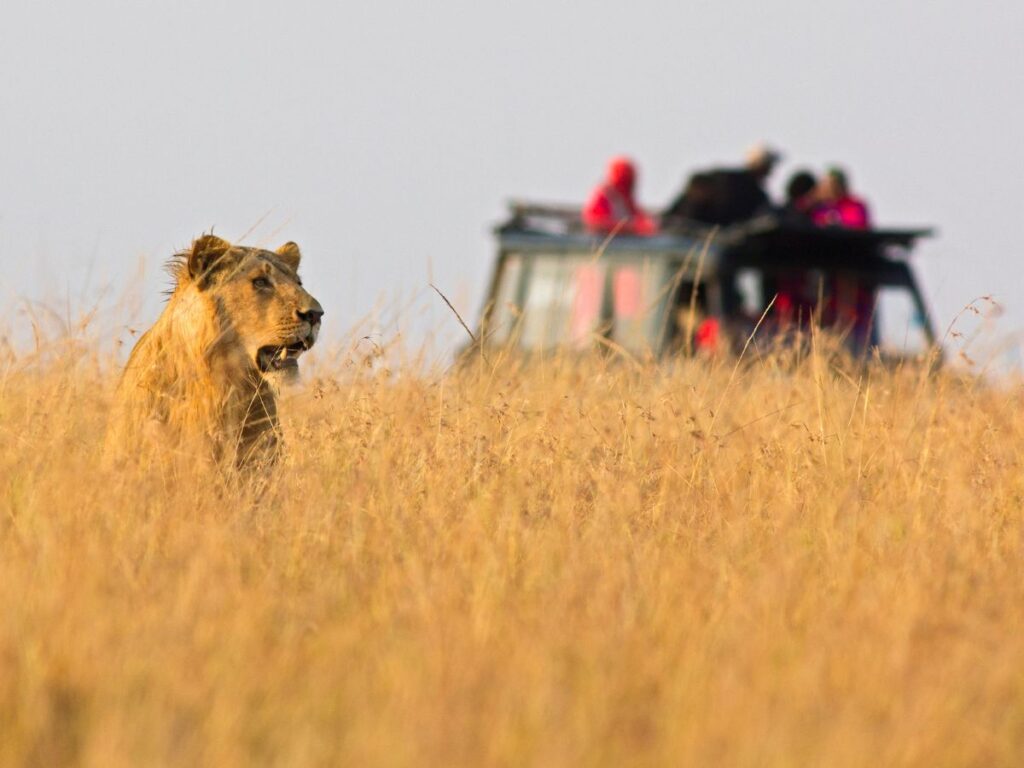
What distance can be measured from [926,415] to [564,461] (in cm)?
203

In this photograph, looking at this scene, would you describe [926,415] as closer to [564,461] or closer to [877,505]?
[877,505]

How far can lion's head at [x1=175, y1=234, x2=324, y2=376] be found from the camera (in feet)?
17.6

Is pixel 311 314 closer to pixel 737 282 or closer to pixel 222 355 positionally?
pixel 222 355

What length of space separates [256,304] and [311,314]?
0.63ft

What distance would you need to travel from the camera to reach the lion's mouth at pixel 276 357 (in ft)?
17.9

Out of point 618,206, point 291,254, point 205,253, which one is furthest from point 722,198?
point 205,253

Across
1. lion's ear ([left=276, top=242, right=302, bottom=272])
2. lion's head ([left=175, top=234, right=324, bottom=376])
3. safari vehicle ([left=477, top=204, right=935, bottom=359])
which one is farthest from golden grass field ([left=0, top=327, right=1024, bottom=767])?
safari vehicle ([left=477, top=204, right=935, bottom=359])

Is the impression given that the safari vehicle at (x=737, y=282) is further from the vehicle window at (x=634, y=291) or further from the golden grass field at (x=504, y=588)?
the golden grass field at (x=504, y=588)

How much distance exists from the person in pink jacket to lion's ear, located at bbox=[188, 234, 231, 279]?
8.53m

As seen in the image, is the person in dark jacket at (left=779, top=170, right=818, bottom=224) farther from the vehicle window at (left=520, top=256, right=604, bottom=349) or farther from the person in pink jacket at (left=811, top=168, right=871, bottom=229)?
the vehicle window at (left=520, top=256, right=604, bottom=349)

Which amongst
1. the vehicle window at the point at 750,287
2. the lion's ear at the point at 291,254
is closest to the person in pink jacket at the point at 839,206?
the vehicle window at the point at 750,287

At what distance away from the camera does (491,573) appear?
13.7 ft

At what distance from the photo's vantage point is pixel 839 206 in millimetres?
13422

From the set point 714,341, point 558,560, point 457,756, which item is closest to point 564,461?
point 558,560
